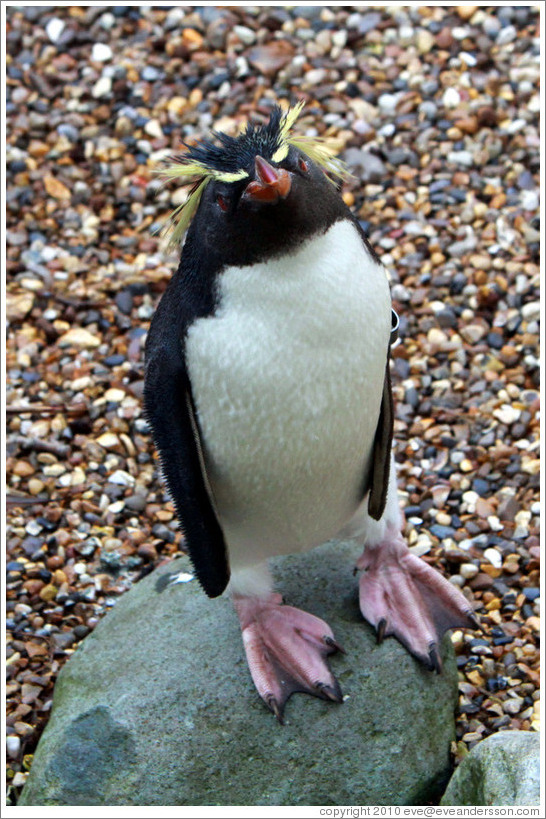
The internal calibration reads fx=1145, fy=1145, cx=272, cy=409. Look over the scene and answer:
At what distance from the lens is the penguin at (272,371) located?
2289 millimetres

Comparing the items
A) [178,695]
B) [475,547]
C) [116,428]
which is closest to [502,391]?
[475,547]

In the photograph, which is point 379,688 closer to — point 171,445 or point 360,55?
point 171,445

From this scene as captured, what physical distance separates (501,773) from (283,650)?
0.60 metres

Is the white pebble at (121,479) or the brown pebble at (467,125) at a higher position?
the brown pebble at (467,125)

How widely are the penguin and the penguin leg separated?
3 cm

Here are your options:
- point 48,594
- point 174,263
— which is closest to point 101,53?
point 174,263

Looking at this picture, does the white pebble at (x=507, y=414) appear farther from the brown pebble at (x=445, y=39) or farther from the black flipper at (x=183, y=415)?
the brown pebble at (x=445, y=39)

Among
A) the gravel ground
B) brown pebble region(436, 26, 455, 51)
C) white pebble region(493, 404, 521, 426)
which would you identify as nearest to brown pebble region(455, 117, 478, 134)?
the gravel ground

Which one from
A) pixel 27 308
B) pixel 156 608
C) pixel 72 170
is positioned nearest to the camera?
pixel 156 608

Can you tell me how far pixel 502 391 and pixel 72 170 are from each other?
84.7 inches

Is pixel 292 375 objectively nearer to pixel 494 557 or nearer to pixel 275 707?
pixel 275 707

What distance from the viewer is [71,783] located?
273 cm

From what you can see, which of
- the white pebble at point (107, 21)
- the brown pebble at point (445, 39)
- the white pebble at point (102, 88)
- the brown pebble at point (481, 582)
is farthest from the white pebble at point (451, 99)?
the brown pebble at point (481, 582)

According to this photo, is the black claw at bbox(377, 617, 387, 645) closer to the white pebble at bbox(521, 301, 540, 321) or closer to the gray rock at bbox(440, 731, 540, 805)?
the gray rock at bbox(440, 731, 540, 805)
